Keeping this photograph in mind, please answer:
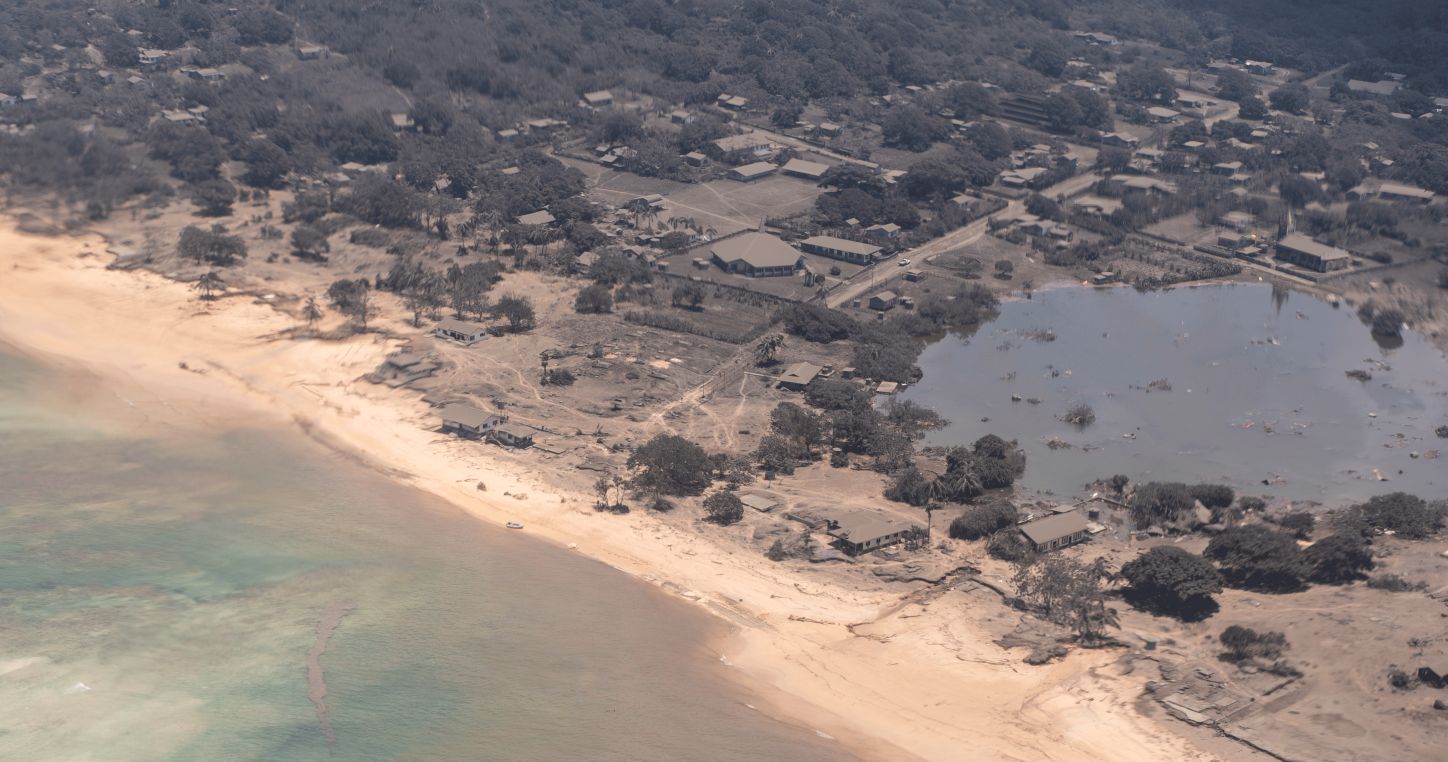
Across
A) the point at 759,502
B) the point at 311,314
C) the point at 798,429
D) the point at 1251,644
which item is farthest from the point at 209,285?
the point at 1251,644

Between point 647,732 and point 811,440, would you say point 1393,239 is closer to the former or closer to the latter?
point 811,440

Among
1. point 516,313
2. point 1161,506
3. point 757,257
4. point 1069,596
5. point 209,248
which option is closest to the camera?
point 1069,596

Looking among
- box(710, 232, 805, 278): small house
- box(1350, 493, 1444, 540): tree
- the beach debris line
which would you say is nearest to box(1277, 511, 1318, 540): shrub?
box(1350, 493, 1444, 540): tree

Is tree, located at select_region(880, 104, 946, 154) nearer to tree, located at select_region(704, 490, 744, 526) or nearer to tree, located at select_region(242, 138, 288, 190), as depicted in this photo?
tree, located at select_region(242, 138, 288, 190)

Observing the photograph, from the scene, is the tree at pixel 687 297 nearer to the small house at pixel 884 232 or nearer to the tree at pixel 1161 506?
the small house at pixel 884 232

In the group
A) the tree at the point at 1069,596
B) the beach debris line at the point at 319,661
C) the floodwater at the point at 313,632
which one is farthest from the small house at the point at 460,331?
the tree at the point at 1069,596

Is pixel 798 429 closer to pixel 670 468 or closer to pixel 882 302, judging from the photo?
pixel 670 468
